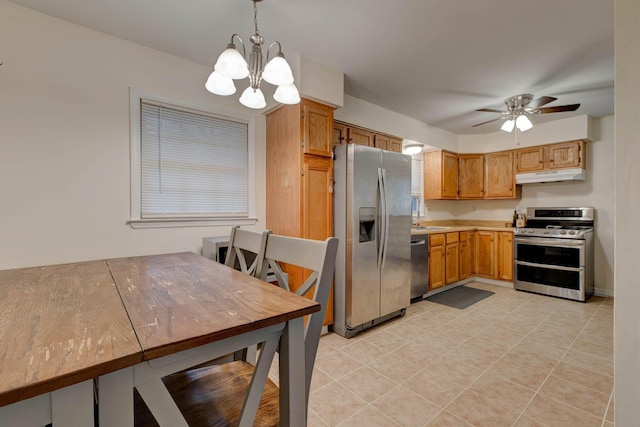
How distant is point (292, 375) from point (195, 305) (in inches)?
14.4

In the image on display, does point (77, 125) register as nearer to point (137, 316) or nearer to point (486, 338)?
point (137, 316)

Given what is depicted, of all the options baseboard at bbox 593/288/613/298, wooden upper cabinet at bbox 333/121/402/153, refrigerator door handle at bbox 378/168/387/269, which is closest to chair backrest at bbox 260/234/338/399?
refrigerator door handle at bbox 378/168/387/269

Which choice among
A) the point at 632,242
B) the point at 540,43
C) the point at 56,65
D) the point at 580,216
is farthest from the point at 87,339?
the point at 580,216

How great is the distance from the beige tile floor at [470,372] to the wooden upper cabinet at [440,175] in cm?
207

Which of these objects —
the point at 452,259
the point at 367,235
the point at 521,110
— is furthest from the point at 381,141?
the point at 452,259

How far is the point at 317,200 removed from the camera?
265 cm

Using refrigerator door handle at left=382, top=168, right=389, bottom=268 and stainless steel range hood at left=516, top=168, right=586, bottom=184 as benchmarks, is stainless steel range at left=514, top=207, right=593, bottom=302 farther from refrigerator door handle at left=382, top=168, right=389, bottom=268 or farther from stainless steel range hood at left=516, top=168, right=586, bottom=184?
refrigerator door handle at left=382, top=168, right=389, bottom=268

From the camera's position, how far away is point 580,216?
4.01 m

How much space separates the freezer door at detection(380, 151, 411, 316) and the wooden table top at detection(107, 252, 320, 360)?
2.00 metres

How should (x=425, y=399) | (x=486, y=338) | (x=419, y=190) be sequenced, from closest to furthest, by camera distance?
(x=425, y=399), (x=486, y=338), (x=419, y=190)

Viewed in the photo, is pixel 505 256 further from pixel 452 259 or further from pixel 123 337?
pixel 123 337

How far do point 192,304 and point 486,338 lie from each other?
273 centimetres

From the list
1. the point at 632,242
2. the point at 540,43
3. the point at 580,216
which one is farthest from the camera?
the point at 580,216

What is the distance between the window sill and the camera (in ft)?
7.38
